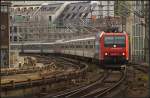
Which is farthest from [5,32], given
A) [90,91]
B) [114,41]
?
[90,91]

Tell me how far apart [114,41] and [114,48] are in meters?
0.47

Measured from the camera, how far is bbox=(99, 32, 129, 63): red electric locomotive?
30.1m

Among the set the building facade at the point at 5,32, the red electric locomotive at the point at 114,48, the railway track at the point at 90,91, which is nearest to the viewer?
the railway track at the point at 90,91

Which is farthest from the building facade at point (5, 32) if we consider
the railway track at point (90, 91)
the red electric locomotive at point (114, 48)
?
the railway track at point (90, 91)

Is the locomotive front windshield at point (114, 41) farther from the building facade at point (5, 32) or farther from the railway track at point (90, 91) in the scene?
the building facade at point (5, 32)

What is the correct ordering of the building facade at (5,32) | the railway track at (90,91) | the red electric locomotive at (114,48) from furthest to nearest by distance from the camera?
the building facade at (5,32)
the red electric locomotive at (114,48)
the railway track at (90,91)

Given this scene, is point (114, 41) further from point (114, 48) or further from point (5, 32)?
point (5, 32)

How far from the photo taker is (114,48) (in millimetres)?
30328

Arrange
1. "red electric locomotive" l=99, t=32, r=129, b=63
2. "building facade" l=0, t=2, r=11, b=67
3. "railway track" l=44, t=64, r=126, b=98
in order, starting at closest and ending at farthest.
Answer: "railway track" l=44, t=64, r=126, b=98 → "red electric locomotive" l=99, t=32, r=129, b=63 → "building facade" l=0, t=2, r=11, b=67

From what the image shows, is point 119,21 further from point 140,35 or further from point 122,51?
point 122,51

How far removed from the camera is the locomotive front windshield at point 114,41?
30.1 metres

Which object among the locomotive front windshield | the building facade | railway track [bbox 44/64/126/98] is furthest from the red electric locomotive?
the building facade

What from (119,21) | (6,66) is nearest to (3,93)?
(6,66)

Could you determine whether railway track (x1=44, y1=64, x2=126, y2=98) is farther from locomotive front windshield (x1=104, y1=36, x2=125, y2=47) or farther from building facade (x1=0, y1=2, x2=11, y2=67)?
building facade (x1=0, y1=2, x2=11, y2=67)
